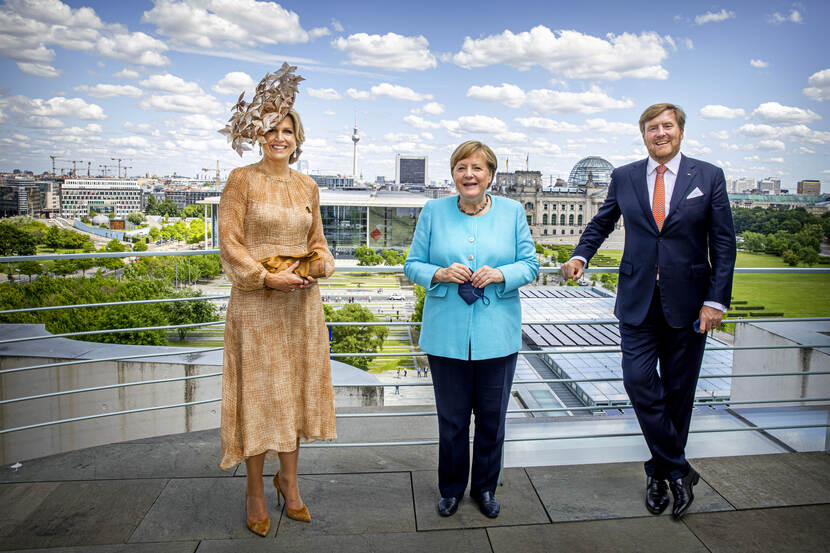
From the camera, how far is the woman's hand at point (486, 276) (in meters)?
2.08

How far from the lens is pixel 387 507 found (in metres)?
2.35

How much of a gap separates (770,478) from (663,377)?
0.86 metres

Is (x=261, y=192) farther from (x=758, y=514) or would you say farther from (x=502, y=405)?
(x=758, y=514)

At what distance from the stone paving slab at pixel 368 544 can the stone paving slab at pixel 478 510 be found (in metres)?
0.08

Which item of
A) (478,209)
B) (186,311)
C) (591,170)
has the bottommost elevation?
(186,311)

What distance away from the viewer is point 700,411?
→ 3709 mm

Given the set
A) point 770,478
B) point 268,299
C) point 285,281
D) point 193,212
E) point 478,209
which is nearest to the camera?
point 285,281

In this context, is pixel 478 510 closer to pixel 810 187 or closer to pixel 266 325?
pixel 266 325

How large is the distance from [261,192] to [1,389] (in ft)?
24.2

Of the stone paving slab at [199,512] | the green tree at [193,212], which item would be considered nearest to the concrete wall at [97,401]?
the stone paving slab at [199,512]

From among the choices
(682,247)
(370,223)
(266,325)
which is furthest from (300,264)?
(370,223)

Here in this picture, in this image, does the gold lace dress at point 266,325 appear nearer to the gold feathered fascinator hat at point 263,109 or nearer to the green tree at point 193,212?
the gold feathered fascinator hat at point 263,109

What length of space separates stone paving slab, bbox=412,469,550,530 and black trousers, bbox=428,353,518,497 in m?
0.09

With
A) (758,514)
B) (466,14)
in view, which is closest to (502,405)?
(758,514)
